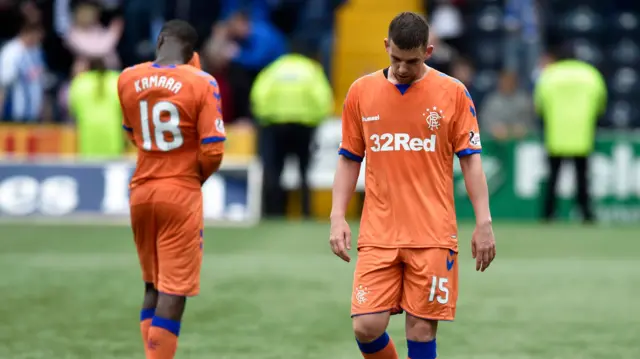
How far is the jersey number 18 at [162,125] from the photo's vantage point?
6660 millimetres

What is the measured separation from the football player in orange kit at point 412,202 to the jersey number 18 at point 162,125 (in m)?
1.28

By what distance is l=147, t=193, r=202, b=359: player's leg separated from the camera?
6.61 metres

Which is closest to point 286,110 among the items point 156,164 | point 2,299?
point 2,299

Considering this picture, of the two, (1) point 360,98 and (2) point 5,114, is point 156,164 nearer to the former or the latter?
(1) point 360,98

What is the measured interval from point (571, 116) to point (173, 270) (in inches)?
467

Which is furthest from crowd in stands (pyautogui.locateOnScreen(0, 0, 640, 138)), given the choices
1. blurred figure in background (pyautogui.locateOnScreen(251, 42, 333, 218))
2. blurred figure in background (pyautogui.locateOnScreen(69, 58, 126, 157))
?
blurred figure in background (pyautogui.locateOnScreen(69, 58, 126, 157))

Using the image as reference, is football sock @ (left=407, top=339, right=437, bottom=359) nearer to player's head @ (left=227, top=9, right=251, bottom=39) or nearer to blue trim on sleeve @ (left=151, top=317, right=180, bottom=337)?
blue trim on sleeve @ (left=151, top=317, right=180, bottom=337)

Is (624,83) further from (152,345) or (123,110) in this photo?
(152,345)

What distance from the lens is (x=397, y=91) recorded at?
18.8ft

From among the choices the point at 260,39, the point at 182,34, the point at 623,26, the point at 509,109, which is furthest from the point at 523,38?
the point at 182,34

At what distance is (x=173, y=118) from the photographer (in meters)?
6.66

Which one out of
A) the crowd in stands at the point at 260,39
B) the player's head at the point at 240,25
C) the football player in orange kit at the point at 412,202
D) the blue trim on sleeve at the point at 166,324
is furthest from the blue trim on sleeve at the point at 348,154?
the player's head at the point at 240,25

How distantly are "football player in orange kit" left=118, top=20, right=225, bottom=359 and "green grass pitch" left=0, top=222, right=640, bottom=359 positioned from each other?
121cm

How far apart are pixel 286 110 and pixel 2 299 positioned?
26.6 ft
